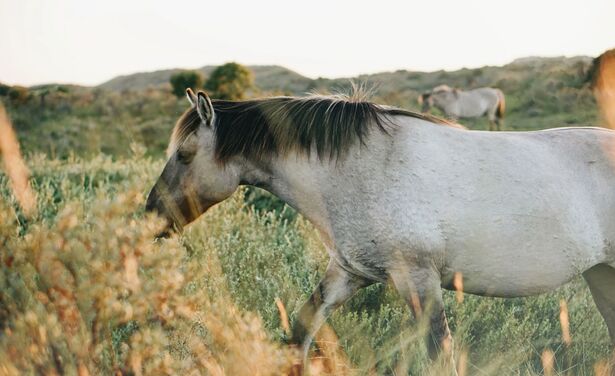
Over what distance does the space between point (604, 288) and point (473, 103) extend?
23625mm

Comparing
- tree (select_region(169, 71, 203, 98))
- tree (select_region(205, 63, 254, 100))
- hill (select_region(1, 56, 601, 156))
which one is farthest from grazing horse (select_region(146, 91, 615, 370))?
tree (select_region(169, 71, 203, 98))

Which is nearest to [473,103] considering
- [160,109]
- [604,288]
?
[160,109]

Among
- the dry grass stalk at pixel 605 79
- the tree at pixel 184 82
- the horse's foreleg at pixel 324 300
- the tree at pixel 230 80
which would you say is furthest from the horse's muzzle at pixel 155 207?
the tree at pixel 184 82

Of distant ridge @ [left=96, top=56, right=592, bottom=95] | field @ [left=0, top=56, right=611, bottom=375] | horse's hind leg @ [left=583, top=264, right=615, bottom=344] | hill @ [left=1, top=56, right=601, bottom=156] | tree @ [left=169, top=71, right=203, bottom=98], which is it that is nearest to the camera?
field @ [left=0, top=56, right=611, bottom=375]

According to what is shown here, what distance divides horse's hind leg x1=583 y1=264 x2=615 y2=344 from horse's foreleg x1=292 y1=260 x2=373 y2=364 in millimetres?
1594

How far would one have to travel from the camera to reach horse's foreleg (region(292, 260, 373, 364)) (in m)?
3.83

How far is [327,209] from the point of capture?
12.0 ft

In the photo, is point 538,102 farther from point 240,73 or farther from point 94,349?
point 94,349

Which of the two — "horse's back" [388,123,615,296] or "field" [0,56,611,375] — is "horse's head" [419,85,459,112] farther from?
"horse's back" [388,123,615,296]

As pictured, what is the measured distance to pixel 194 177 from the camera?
3795 millimetres

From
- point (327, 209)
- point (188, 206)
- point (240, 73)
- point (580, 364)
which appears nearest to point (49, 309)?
point (188, 206)

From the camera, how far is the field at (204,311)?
2.62 metres

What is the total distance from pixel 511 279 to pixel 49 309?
245 centimetres

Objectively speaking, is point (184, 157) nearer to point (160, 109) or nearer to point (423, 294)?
point (423, 294)
